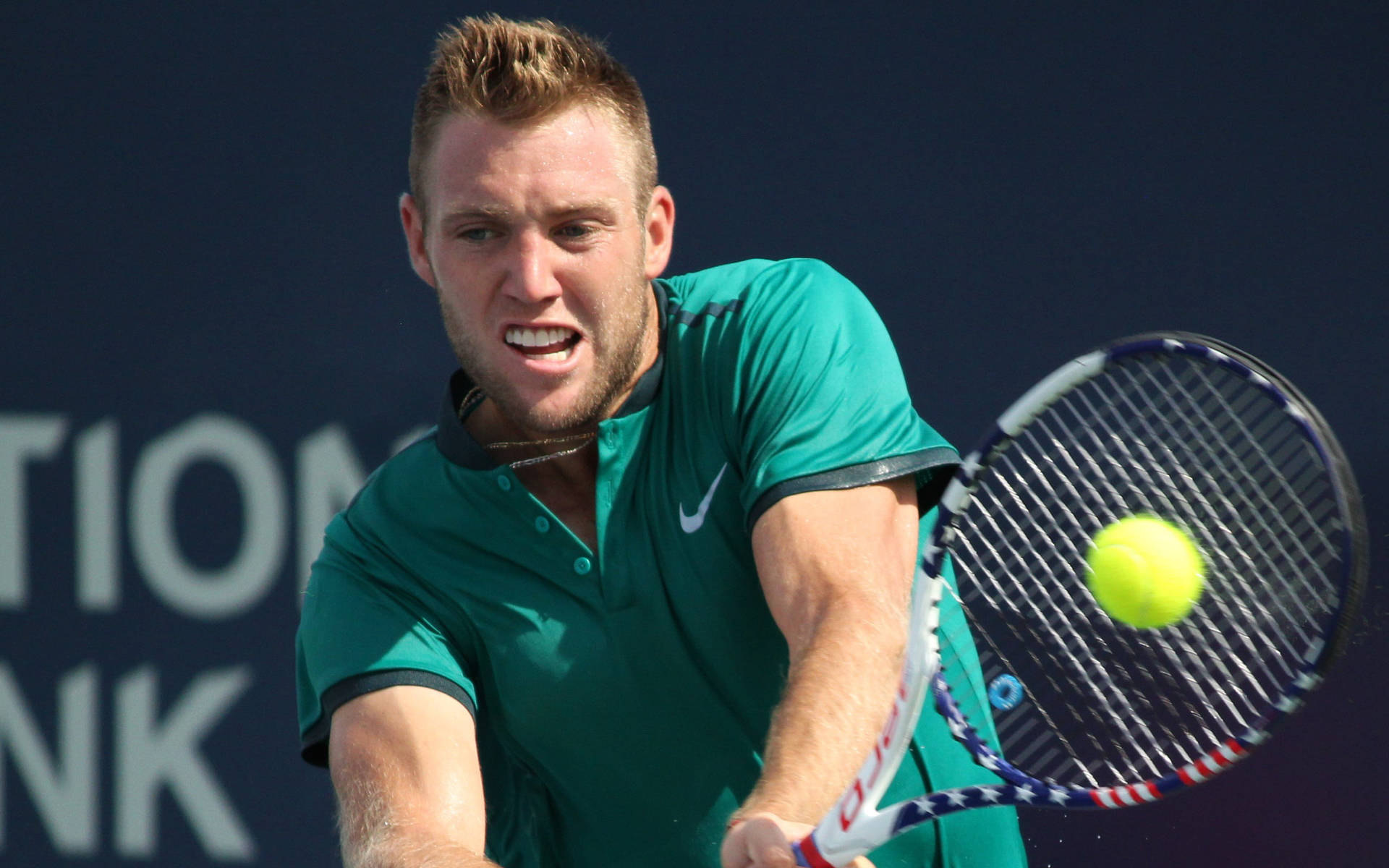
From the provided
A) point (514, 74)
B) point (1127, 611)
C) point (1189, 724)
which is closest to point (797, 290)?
point (514, 74)

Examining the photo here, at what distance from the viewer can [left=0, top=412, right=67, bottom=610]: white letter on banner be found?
3973 mm

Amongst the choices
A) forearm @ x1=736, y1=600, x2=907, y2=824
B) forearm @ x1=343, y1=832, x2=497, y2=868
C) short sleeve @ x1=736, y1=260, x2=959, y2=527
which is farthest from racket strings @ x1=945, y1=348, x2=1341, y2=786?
forearm @ x1=343, y1=832, x2=497, y2=868

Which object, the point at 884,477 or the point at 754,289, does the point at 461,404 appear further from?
the point at 884,477

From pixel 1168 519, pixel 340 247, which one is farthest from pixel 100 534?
pixel 1168 519

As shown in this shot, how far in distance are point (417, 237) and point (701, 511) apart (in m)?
0.60

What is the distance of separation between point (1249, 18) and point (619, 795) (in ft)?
7.22

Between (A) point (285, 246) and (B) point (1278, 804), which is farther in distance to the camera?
(A) point (285, 246)

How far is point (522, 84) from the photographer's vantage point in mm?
2348

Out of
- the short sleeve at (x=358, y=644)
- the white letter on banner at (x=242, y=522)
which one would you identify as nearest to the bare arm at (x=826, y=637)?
the short sleeve at (x=358, y=644)

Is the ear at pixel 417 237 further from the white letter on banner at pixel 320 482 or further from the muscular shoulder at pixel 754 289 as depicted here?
the white letter on banner at pixel 320 482

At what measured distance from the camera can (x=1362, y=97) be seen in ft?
11.7

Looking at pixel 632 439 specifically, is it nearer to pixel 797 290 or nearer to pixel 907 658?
pixel 797 290

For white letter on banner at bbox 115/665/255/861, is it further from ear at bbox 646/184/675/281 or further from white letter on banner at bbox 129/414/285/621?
ear at bbox 646/184/675/281

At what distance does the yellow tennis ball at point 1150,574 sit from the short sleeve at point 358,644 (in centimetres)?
93
